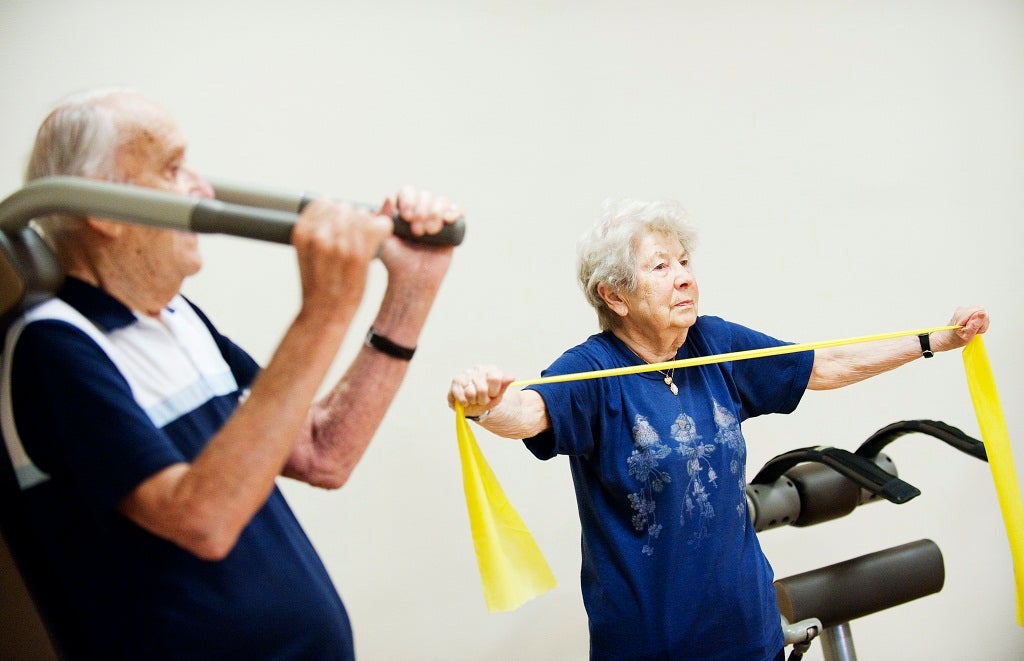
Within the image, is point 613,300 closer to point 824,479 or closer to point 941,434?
point 824,479

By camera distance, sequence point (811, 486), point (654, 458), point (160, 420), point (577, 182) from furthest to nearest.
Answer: point (577, 182) < point (811, 486) < point (654, 458) < point (160, 420)

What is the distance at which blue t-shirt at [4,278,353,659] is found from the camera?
0.79m

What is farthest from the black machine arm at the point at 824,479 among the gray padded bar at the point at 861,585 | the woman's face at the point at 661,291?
the woman's face at the point at 661,291

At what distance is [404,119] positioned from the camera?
2.18 meters

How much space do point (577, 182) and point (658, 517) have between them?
1115 millimetres

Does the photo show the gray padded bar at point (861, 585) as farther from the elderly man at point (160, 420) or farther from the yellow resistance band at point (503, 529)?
the elderly man at point (160, 420)

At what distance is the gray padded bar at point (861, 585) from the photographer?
79.2 inches

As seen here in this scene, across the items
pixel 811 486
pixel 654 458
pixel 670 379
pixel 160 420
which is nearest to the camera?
pixel 160 420

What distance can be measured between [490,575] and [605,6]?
173 centimetres

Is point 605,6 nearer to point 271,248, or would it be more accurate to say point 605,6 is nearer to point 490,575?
point 271,248

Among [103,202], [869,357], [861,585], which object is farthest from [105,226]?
[861,585]

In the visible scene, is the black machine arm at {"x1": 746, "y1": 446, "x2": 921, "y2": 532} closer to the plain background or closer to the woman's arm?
the woman's arm

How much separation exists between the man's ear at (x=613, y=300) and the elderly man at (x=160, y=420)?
0.85 metres

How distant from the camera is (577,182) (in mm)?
2414
